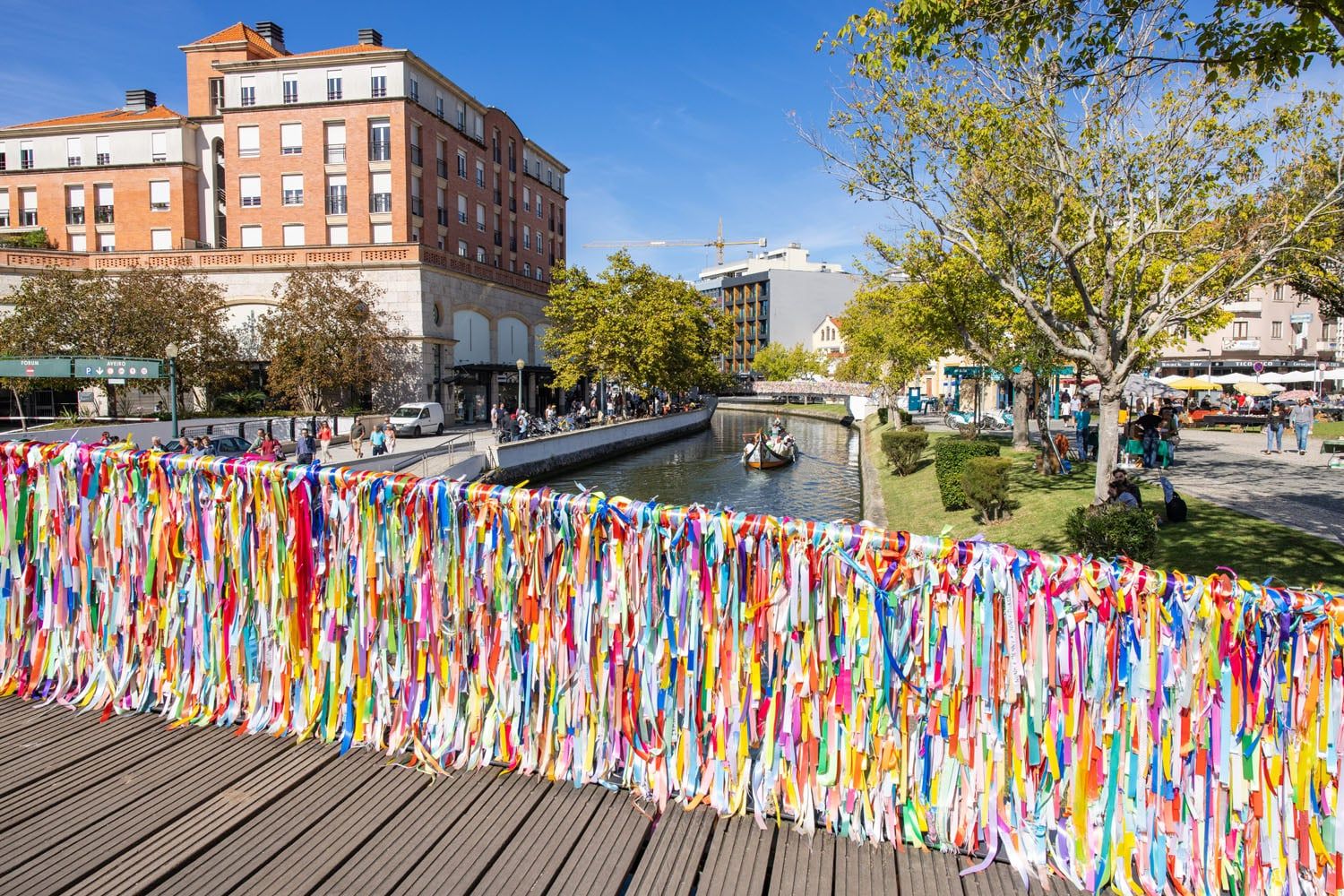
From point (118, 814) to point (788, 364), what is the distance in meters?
106

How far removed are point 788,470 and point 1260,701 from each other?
33.4 m

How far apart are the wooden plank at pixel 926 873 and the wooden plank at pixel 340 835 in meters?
2.41

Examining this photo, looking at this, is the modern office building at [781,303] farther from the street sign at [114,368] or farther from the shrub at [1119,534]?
the shrub at [1119,534]

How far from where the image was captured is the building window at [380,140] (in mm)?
44250

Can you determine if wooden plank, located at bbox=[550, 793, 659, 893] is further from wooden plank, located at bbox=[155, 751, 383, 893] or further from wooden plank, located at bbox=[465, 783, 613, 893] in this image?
wooden plank, located at bbox=[155, 751, 383, 893]

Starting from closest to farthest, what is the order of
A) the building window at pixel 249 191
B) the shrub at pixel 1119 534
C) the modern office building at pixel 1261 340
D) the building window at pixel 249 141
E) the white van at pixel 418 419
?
the shrub at pixel 1119 534, the white van at pixel 418 419, the building window at pixel 249 141, the building window at pixel 249 191, the modern office building at pixel 1261 340

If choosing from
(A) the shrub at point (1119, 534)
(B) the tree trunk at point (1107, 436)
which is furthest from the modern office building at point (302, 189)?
(A) the shrub at point (1119, 534)

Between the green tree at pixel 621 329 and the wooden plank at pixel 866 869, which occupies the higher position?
the green tree at pixel 621 329

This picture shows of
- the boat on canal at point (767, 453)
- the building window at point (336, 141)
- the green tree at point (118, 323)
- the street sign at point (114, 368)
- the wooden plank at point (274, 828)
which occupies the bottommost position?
the boat on canal at point (767, 453)

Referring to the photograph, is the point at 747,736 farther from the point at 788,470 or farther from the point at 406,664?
the point at 788,470

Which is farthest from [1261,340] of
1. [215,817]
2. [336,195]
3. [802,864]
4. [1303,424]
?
[215,817]

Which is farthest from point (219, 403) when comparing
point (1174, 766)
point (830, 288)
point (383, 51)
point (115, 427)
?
point (830, 288)

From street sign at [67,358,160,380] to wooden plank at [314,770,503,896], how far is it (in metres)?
23.6

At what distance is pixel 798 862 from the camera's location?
3637 mm
